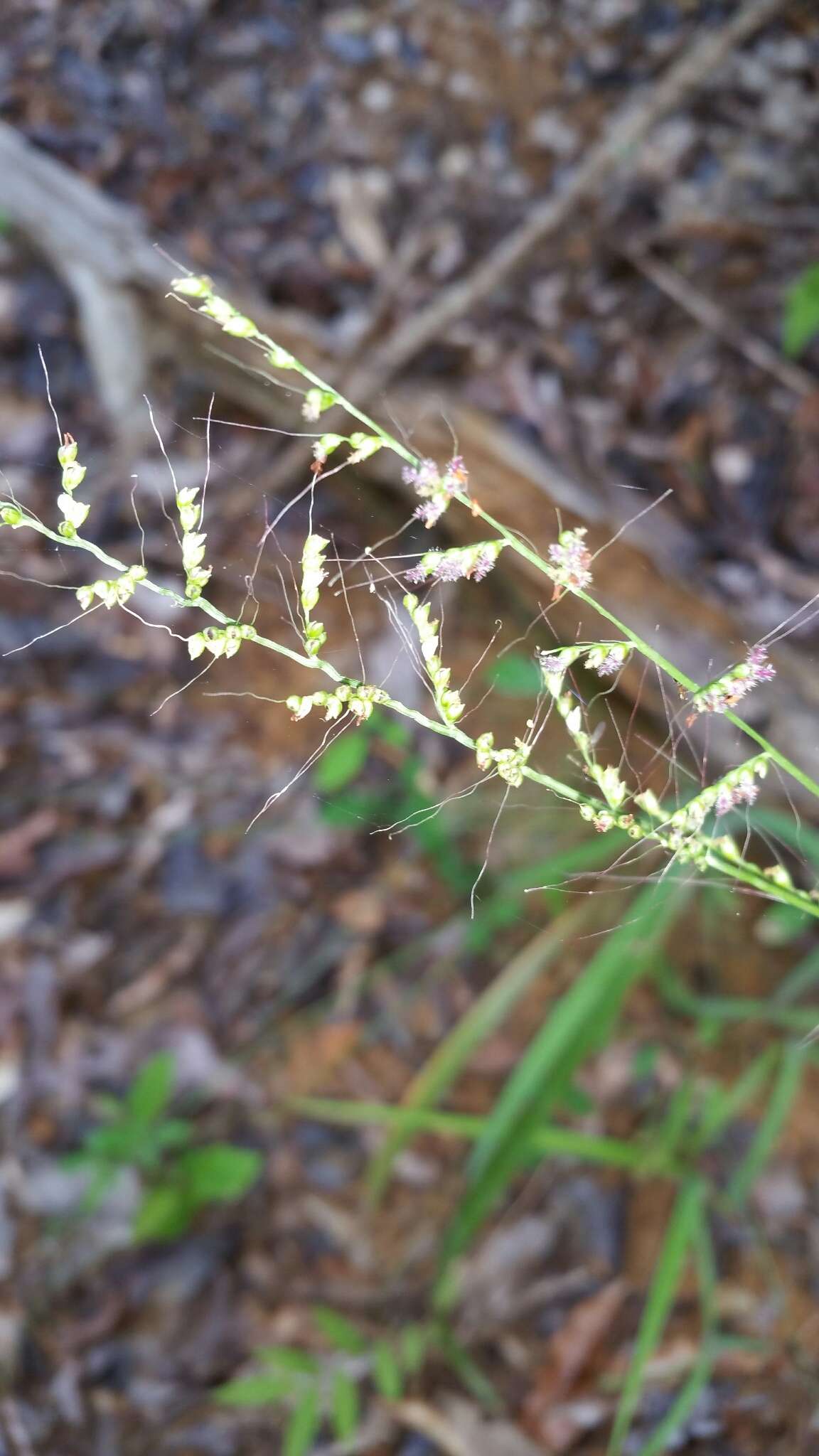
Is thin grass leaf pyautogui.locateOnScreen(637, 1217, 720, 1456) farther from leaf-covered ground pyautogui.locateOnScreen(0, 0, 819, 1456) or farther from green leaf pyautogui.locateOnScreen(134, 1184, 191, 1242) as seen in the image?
green leaf pyautogui.locateOnScreen(134, 1184, 191, 1242)

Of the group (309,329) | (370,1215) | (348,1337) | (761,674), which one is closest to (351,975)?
(370,1215)

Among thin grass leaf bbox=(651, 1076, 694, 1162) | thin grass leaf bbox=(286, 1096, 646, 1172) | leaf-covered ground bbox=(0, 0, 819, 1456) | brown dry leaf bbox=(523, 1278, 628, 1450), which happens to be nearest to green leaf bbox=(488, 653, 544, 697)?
leaf-covered ground bbox=(0, 0, 819, 1456)

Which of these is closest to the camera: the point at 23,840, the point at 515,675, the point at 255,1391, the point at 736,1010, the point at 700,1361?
the point at 515,675

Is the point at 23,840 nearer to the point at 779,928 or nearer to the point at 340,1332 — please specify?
the point at 340,1332

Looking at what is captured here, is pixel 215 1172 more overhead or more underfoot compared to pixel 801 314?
more underfoot

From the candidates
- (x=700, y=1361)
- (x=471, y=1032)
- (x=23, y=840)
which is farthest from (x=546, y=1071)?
(x=23, y=840)

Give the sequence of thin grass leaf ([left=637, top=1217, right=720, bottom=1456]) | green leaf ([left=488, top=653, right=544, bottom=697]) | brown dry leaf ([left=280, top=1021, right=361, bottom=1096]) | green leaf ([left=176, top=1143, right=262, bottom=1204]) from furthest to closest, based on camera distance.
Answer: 1. brown dry leaf ([left=280, top=1021, right=361, bottom=1096])
2. green leaf ([left=176, top=1143, right=262, bottom=1204])
3. thin grass leaf ([left=637, top=1217, right=720, bottom=1456])
4. green leaf ([left=488, top=653, right=544, bottom=697])

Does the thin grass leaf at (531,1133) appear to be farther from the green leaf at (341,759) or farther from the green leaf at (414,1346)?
the green leaf at (341,759)
